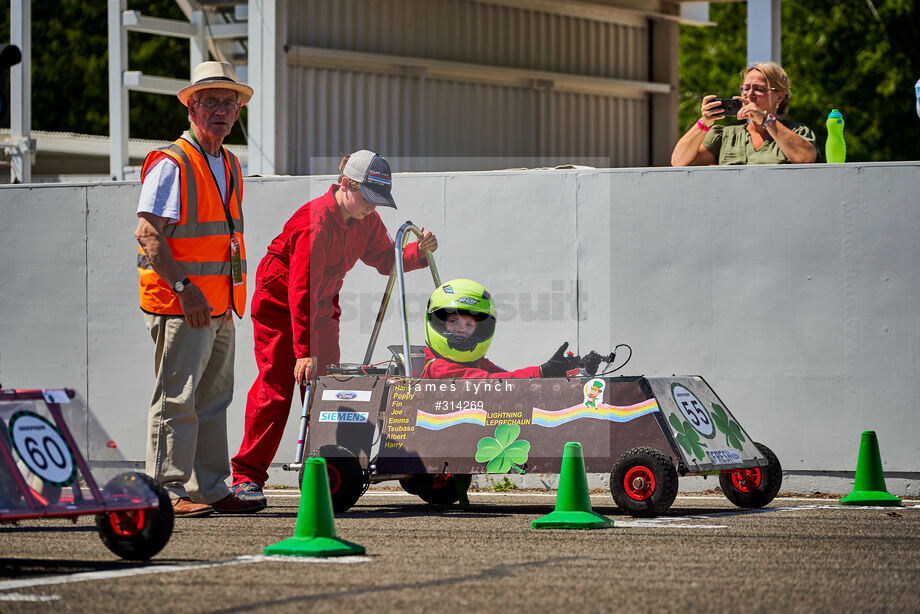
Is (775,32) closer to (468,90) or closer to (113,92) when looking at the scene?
(468,90)

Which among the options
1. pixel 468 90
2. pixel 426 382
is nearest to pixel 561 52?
pixel 468 90

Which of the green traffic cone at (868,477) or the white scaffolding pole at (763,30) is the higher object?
the white scaffolding pole at (763,30)

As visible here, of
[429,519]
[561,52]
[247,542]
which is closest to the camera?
[247,542]

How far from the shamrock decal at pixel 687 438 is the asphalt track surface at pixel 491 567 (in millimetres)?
370

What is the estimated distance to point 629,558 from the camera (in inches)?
275

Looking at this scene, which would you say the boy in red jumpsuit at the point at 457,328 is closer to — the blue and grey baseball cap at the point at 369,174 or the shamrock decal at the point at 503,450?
the shamrock decal at the point at 503,450

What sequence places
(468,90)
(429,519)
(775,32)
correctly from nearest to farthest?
(429,519) < (775,32) < (468,90)

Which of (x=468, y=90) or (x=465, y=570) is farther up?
(x=468, y=90)

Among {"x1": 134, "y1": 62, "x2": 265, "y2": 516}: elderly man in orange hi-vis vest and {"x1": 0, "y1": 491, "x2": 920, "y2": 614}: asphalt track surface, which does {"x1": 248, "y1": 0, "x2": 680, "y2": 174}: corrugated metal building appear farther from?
{"x1": 0, "y1": 491, "x2": 920, "y2": 614}: asphalt track surface

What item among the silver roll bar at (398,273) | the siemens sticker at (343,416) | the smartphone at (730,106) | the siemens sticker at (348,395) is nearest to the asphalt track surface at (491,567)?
the siemens sticker at (343,416)

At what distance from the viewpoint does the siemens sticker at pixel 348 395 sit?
9.62 metres

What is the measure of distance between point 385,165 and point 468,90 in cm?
761

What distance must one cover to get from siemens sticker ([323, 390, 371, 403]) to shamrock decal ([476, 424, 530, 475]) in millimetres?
804

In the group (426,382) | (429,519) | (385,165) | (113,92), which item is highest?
(113,92)
